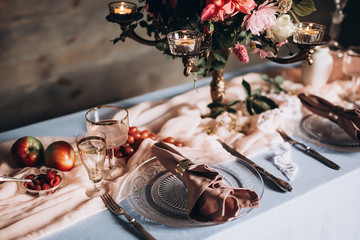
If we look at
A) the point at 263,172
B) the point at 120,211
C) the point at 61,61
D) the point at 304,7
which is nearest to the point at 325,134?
the point at 263,172

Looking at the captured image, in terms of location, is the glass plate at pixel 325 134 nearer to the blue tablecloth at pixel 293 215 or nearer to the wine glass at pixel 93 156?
the blue tablecloth at pixel 293 215

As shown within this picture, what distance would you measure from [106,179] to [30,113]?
179 centimetres

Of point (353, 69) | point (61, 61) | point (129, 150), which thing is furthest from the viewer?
point (61, 61)

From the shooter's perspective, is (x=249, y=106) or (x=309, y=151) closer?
(x=309, y=151)

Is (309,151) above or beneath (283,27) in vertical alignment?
beneath

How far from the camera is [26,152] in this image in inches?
46.7

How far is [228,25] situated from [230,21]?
0.02 m

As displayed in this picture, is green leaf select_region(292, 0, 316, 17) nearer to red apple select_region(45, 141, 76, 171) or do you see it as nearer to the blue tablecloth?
the blue tablecloth

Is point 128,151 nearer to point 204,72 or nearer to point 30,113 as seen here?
point 204,72

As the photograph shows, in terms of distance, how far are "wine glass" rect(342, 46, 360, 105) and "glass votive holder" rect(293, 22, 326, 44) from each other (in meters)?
0.46

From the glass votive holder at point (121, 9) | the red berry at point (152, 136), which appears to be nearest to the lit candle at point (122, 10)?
the glass votive holder at point (121, 9)

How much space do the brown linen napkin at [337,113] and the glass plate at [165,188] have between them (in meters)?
0.43

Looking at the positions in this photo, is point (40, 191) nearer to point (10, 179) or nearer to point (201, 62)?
point (10, 179)

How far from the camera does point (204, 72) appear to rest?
1.25 metres
